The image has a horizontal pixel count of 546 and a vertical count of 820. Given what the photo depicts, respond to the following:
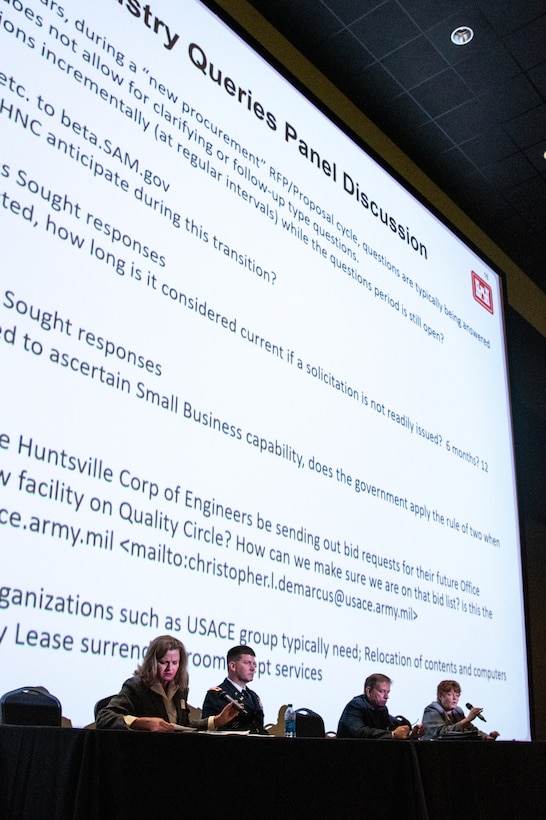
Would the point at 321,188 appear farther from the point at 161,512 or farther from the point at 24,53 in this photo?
the point at 161,512

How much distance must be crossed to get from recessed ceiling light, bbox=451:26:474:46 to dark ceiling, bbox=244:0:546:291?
3cm

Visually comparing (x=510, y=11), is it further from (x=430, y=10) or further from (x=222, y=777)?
(x=222, y=777)

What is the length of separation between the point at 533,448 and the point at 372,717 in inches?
145

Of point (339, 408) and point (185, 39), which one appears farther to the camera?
point (339, 408)

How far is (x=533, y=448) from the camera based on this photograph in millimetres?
6434

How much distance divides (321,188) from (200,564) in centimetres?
227

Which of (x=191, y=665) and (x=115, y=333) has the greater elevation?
(x=115, y=333)

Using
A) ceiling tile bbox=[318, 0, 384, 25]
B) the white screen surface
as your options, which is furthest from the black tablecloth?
ceiling tile bbox=[318, 0, 384, 25]

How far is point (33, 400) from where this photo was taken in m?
2.50

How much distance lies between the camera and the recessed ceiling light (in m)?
4.68

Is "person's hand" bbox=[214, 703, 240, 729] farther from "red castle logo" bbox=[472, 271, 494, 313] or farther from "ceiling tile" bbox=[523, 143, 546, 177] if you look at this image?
"ceiling tile" bbox=[523, 143, 546, 177]

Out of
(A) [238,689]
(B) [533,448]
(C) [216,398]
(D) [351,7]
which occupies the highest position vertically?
(D) [351,7]

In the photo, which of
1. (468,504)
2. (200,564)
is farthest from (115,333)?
(468,504)

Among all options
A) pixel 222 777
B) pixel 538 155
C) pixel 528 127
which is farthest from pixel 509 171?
pixel 222 777
